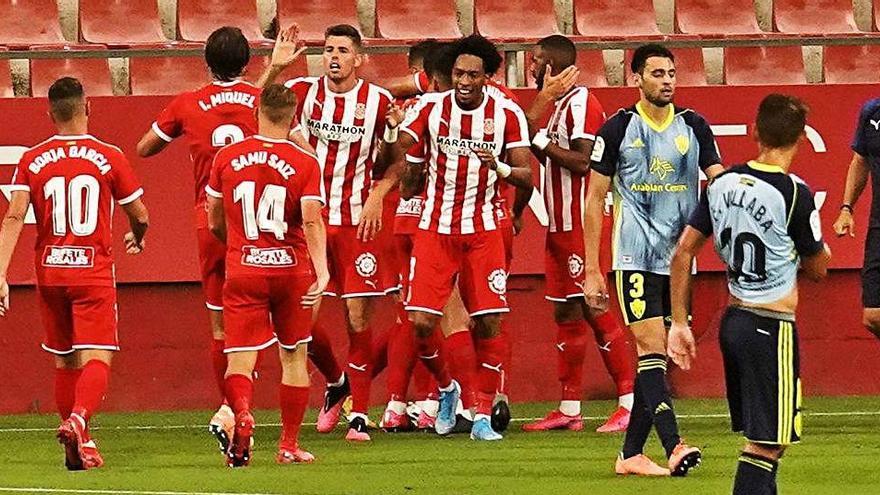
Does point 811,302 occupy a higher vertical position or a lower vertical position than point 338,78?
lower

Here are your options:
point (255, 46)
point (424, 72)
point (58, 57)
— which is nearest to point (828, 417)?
point (424, 72)

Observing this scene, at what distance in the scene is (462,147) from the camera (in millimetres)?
10742

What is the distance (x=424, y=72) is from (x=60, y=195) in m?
2.96

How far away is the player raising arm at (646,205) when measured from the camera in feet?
29.9

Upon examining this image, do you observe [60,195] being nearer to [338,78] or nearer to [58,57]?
[338,78]

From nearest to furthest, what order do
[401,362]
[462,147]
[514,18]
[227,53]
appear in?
[227,53] → [462,147] → [401,362] → [514,18]

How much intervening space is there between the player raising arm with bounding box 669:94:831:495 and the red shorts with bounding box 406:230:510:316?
11.4 ft

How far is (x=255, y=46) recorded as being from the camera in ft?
44.9

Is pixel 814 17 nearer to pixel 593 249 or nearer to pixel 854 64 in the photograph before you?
pixel 854 64

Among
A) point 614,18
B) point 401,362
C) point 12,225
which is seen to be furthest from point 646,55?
point 614,18

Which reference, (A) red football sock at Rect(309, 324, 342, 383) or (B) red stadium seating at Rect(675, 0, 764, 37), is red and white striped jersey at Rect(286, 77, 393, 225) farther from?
(B) red stadium seating at Rect(675, 0, 764, 37)

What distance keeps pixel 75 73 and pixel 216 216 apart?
4755 millimetres

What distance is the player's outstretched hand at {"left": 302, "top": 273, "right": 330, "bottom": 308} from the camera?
9.08 meters

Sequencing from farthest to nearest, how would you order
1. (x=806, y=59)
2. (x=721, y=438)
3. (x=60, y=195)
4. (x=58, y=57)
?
(x=806, y=59) → (x=58, y=57) → (x=721, y=438) → (x=60, y=195)
